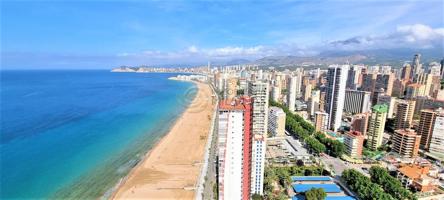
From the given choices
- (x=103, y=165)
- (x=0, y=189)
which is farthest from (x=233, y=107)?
(x=0, y=189)

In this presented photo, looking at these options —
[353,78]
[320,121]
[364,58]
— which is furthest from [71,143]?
[364,58]

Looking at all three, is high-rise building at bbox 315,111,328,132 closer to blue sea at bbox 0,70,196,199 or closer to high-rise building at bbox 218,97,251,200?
blue sea at bbox 0,70,196,199

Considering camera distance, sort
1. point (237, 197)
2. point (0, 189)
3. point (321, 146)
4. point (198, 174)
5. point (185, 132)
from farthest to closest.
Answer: point (185, 132), point (321, 146), point (198, 174), point (0, 189), point (237, 197)

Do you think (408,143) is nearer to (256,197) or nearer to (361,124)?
(361,124)

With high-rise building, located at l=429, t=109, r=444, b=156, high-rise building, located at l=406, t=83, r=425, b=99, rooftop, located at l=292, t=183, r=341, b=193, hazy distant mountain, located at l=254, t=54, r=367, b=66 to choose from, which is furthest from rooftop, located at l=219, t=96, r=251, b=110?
hazy distant mountain, located at l=254, t=54, r=367, b=66

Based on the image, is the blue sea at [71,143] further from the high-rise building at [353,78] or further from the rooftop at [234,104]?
the high-rise building at [353,78]

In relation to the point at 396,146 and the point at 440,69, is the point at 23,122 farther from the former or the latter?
the point at 440,69
